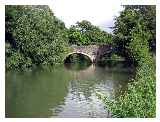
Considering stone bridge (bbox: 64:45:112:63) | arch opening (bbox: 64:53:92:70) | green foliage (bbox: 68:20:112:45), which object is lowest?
arch opening (bbox: 64:53:92:70)

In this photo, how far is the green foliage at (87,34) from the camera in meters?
4.52

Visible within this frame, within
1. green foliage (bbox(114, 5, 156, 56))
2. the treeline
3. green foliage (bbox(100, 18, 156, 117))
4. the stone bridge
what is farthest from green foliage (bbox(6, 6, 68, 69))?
green foliage (bbox(100, 18, 156, 117))

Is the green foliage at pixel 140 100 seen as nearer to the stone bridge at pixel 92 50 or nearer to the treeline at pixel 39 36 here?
the stone bridge at pixel 92 50

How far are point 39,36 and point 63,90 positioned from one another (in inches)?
27.1

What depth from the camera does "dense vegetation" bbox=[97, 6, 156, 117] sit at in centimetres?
377

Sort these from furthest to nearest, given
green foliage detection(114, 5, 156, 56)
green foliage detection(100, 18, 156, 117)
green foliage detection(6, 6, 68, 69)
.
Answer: green foliage detection(6, 6, 68, 69) < green foliage detection(114, 5, 156, 56) < green foliage detection(100, 18, 156, 117)

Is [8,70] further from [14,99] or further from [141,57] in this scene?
[141,57]

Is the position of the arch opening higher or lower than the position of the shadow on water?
higher

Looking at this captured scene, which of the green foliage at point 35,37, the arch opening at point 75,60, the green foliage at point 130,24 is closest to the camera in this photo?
the green foliage at point 130,24

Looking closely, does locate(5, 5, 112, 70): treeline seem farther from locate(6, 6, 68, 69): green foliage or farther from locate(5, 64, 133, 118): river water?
locate(5, 64, 133, 118): river water

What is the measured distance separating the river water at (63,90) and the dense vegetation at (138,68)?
0.80ft

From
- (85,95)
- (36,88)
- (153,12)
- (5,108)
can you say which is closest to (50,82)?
(36,88)

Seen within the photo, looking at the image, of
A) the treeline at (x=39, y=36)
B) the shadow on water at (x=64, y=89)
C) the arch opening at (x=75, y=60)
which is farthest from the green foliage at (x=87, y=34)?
the shadow on water at (x=64, y=89)

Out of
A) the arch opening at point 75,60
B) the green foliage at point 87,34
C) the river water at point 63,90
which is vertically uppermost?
the green foliage at point 87,34
